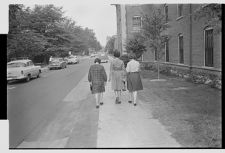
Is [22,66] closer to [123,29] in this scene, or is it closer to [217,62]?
[217,62]

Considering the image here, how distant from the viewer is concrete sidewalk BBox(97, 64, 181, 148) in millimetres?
4957

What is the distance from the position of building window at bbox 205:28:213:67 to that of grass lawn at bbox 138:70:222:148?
159 centimetres

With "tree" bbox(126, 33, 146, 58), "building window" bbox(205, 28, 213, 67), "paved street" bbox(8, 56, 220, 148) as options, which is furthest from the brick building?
"paved street" bbox(8, 56, 220, 148)

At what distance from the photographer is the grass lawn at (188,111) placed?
199 inches

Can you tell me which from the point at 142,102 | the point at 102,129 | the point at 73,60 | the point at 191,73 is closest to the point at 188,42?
the point at 191,73

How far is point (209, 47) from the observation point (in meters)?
11.9

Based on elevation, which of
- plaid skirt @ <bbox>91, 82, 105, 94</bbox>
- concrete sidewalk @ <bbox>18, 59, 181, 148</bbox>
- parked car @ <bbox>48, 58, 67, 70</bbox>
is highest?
parked car @ <bbox>48, 58, 67, 70</bbox>

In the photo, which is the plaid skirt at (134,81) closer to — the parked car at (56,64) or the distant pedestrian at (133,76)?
the distant pedestrian at (133,76)

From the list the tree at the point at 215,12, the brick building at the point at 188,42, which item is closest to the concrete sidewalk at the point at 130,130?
the tree at the point at 215,12

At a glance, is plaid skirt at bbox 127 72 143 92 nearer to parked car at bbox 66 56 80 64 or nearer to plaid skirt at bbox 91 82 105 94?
plaid skirt at bbox 91 82 105 94

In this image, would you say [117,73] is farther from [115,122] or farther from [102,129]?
[102,129]

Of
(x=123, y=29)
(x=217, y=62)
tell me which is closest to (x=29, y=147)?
(x=217, y=62)

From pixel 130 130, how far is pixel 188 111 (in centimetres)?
219

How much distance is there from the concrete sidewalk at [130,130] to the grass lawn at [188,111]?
23cm
